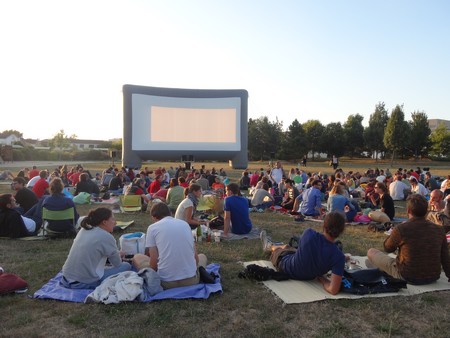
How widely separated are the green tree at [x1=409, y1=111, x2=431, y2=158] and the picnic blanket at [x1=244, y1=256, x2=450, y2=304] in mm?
37256

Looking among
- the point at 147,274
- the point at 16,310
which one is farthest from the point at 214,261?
the point at 16,310

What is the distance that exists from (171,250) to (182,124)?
1918 centimetres

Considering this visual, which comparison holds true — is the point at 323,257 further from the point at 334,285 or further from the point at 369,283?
the point at 369,283

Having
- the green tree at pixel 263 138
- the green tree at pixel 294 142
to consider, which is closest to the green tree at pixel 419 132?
the green tree at pixel 294 142

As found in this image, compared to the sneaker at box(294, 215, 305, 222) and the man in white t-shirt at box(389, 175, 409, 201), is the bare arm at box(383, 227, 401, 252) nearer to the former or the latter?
the sneaker at box(294, 215, 305, 222)

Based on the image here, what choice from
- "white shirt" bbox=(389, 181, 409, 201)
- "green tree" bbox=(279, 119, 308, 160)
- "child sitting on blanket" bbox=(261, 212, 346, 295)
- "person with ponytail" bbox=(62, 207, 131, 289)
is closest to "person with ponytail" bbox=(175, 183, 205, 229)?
"person with ponytail" bbox=(62, 207, 131, 289)

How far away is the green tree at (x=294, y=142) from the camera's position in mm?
40188

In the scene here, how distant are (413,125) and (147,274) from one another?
132 feet

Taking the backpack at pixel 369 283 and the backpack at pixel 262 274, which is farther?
the backpack at pixel 262 274

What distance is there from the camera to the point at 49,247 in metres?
5.39

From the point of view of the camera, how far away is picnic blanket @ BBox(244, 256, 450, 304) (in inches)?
141

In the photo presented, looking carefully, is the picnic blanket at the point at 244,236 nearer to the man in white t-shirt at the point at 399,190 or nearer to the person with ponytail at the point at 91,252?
the person with ponytail at the point at 91,252

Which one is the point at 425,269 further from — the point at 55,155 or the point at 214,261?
the point at 55,155

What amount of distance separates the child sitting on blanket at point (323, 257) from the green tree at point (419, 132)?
3779 centimetres
